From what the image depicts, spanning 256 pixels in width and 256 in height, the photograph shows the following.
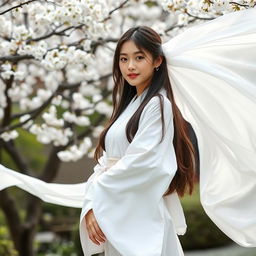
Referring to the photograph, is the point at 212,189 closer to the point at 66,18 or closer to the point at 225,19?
the point at 225,19

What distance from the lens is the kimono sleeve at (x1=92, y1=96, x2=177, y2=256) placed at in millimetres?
2855

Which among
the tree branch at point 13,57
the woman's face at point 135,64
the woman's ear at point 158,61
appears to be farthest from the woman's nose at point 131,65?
the tree branch at point 13,57

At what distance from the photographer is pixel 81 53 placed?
436 centimetres

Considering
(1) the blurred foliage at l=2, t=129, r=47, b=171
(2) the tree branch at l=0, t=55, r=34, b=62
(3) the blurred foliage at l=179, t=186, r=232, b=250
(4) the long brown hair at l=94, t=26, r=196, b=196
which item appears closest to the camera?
(4) the long brown hair at l=94, t=26, r=196, b=196

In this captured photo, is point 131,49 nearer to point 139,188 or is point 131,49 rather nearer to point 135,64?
point 135,64

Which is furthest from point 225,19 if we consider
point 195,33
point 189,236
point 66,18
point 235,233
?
point 189,236

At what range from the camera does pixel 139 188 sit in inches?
114

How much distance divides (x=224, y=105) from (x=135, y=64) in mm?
496

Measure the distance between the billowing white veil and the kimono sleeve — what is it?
1.06 feet

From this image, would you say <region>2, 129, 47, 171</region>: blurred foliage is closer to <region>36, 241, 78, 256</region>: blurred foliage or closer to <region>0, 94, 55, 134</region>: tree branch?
<region>36, 241, 78, 256</region>: blurred foliage

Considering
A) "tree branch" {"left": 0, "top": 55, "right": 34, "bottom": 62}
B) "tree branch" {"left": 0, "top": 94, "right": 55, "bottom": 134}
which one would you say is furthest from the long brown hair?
"tree branch" {"left": 0, "top": 94, "right": 55, "bottom": 134}

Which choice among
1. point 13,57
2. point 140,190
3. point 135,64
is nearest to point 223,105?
point 135,64

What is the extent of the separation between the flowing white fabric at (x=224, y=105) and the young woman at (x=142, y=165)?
147 mm

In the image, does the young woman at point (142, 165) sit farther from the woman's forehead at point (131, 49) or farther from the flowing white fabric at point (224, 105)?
the flowing white fabric at point (224, 105)
